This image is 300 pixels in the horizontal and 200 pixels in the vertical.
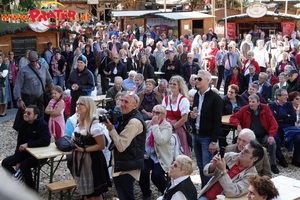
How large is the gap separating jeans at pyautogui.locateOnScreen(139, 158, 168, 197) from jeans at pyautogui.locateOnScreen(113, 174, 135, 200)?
40.6 inches

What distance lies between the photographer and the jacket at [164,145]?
5586mm

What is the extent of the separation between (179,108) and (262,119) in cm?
155

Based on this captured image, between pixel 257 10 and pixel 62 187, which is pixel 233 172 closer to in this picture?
pixel 62 187

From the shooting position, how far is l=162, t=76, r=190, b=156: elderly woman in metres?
6.07

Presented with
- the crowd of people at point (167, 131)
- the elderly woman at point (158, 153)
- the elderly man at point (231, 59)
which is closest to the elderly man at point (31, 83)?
the crowd of people at point (167, 131)

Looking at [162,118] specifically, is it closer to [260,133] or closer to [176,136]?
[176,136]

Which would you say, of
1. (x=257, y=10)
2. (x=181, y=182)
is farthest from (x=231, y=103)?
(x=257, y=10)

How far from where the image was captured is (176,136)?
6.02 m

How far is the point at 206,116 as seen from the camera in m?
5.41

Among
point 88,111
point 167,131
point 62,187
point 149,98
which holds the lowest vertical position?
point 62,187

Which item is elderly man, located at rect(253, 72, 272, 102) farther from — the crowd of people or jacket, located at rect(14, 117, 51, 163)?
jacket, located at rect(14, 117, 51, 163)

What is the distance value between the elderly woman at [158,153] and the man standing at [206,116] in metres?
0.38

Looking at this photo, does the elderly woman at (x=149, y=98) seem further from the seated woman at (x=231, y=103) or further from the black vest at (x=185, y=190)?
the black vest at (x=185, y=190)

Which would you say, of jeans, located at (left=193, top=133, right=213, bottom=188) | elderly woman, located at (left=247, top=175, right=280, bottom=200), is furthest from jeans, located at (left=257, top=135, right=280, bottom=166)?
elderly woman, located at (left=247, top=175, right=280, bottom=200)
